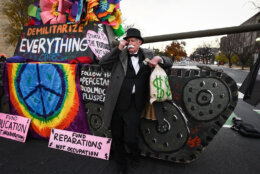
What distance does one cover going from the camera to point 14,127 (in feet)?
8.89

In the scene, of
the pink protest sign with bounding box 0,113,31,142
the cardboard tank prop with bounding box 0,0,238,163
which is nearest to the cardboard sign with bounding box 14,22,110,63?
the cardboard tank prop with bounding box 0,0,238,163

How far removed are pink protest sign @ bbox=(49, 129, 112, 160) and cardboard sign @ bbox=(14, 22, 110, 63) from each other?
126 centimetres

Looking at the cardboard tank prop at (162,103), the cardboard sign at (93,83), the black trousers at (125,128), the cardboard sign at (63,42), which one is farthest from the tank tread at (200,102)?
the cardboard sign at (63,42)

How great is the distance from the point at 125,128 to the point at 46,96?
1557mm

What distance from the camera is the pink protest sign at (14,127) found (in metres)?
2.62

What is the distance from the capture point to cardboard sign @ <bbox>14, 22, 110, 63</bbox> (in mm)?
2637

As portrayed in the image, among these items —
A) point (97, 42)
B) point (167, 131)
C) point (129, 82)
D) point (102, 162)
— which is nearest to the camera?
point (129, 82)

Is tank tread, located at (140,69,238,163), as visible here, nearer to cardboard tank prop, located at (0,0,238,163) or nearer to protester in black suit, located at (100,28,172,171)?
cardboard tank prop, located at (0,0,238,163)

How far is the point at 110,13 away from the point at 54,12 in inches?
44.5

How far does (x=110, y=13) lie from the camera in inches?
110

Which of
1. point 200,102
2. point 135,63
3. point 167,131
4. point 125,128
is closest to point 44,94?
point 125,128

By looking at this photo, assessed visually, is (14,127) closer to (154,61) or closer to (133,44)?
(133,44)

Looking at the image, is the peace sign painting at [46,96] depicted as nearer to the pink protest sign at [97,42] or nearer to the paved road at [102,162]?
the paved road at [102,162]

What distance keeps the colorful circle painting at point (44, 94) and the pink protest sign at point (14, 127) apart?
0.34ft
